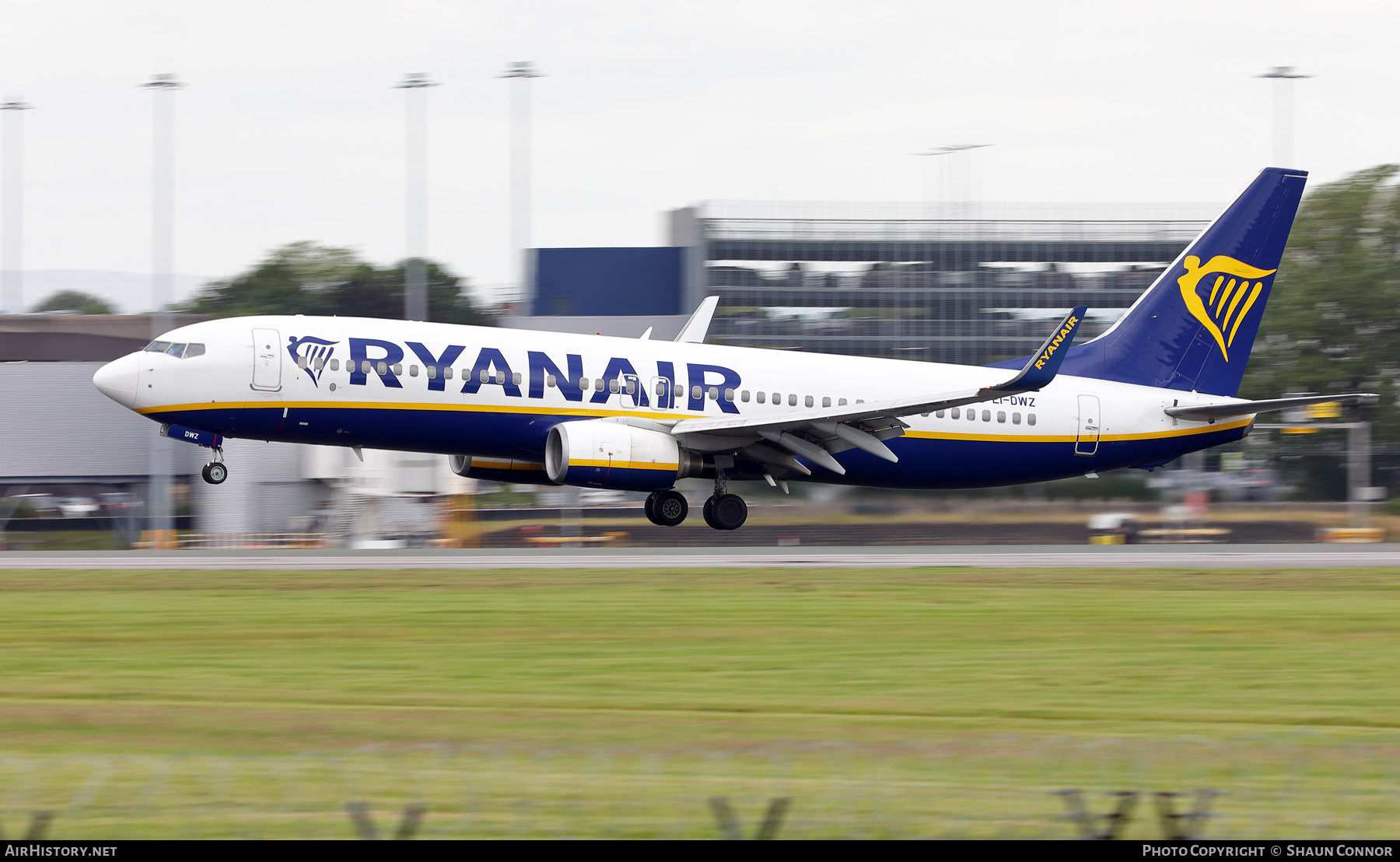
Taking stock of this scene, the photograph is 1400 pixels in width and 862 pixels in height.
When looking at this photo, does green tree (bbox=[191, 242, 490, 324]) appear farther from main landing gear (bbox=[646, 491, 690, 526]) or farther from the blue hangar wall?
main landing gear (bbox=[646, 491, 690, 526])

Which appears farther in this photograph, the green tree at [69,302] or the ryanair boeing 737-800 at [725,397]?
the green tree at [69,302]

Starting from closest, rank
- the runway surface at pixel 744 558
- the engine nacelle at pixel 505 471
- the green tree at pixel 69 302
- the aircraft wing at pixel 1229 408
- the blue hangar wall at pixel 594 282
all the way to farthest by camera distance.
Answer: the runway surface at pixel 744 558
the engine nacelle at pixel 505 471
the aircraft wing at pixel 1229 408
the blue hangar wall at pixel 594 282
the green tree at pixel 69 302

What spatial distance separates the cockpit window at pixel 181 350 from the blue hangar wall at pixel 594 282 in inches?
1630

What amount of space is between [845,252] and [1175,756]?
244 feet

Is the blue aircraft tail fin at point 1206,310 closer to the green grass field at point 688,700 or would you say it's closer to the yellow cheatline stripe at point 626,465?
the yellow cheatline stripe at point 626,465

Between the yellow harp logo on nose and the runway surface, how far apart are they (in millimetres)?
5317

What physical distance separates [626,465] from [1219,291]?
1587cm

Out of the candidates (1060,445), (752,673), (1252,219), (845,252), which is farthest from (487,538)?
(845,252)

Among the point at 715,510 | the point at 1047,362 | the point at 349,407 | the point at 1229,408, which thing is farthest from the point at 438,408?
the point at 1229,408

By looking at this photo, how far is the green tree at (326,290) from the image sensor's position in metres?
83.3

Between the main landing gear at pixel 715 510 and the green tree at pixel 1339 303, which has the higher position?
the green tree at pixel 1339 303

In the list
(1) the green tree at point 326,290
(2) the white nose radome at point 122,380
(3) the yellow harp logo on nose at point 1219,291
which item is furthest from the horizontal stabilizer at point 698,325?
(1) the green tree at point 326,290

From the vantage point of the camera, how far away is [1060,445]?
32.1 metres

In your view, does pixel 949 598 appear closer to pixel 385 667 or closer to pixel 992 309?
pixel 385 667
